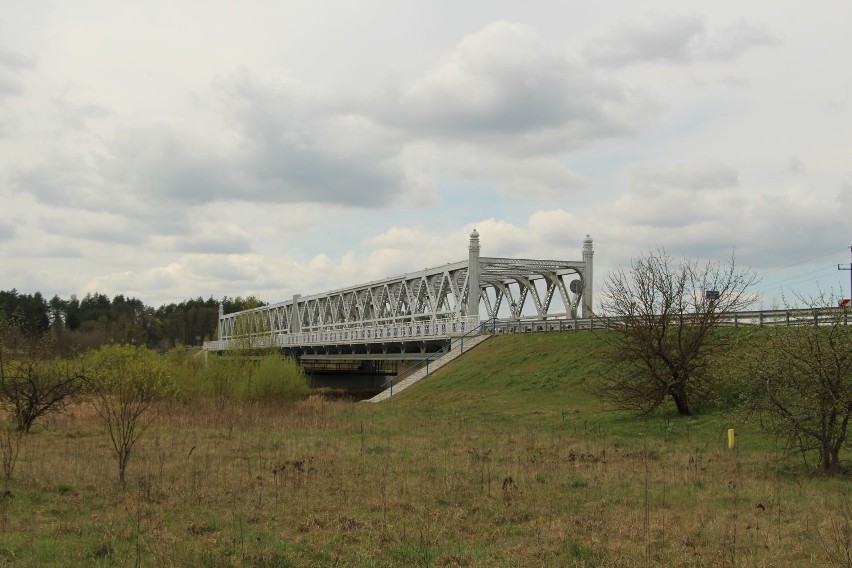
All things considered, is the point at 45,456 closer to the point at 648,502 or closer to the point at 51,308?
the point at 648,502

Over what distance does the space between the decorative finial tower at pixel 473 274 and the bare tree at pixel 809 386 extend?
41.1m

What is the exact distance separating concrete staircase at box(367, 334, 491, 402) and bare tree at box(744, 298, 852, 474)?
103 ft

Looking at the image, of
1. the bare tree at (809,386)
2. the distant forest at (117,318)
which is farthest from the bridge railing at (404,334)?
the distant forest at (117,318)

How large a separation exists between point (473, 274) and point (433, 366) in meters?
11.4

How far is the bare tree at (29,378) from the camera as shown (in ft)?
81.5

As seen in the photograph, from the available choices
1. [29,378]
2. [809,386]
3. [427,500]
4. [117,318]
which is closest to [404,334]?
[29,378]

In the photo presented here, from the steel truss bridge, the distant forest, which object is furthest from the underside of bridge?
the distant forest

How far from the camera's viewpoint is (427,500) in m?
13.9

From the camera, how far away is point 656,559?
1005cm

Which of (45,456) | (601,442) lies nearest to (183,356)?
(45,456)

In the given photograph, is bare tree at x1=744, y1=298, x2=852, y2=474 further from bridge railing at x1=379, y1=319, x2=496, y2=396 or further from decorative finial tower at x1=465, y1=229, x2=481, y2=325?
decorative finial tower at x1=465, y1=229, x2=481, y2=325

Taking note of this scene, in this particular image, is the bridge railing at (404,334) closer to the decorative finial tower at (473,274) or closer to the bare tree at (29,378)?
the decorative finial tower at (473,274)

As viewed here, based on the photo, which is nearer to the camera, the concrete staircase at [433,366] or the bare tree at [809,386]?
the bare tree at [809,386]

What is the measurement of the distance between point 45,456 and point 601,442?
50.4 ft
